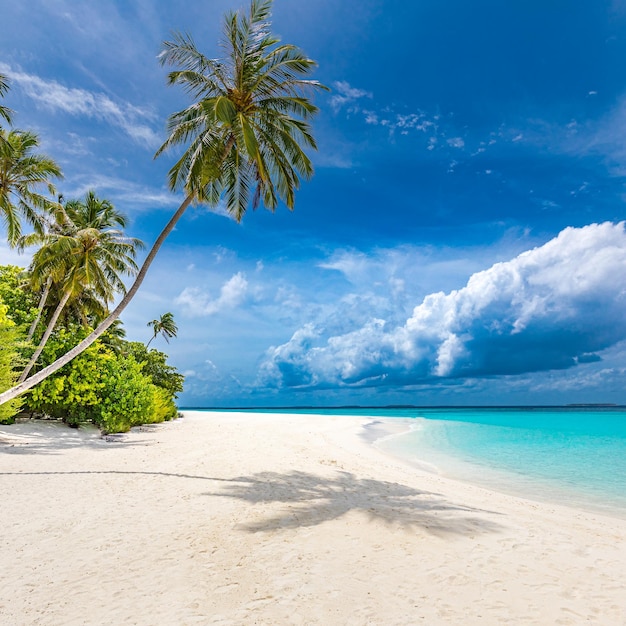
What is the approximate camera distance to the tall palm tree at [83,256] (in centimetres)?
1800

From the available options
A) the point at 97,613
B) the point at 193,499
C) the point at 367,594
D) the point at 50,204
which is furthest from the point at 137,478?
the point at 50,204

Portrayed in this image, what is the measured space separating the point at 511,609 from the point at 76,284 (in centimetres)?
2000

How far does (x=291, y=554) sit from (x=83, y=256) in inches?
689

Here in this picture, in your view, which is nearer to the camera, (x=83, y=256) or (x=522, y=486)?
(x=522, y=486)

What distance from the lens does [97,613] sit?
4148mm

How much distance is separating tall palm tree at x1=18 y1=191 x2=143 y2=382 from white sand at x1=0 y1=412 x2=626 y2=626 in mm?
10233

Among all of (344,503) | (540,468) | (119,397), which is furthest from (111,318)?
(540,468)

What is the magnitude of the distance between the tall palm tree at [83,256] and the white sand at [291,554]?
33.6 feet

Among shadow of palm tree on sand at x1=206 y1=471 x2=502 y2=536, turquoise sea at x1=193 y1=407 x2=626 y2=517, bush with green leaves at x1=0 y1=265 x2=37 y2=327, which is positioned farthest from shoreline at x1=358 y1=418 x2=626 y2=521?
bush with green leaves at x1=0 y1=265 x2=37 y2=327

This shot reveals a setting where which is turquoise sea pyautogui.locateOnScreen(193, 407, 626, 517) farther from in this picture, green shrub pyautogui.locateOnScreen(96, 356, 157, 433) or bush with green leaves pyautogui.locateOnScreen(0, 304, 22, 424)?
bush with green leaves pyautogui.locateOnScreen(0, 304, 22, 424)

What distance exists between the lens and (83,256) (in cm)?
1867

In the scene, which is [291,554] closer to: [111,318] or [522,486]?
[111,318]

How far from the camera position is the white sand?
425 cm

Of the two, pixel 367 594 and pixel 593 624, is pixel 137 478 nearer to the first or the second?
pixel 367 594
